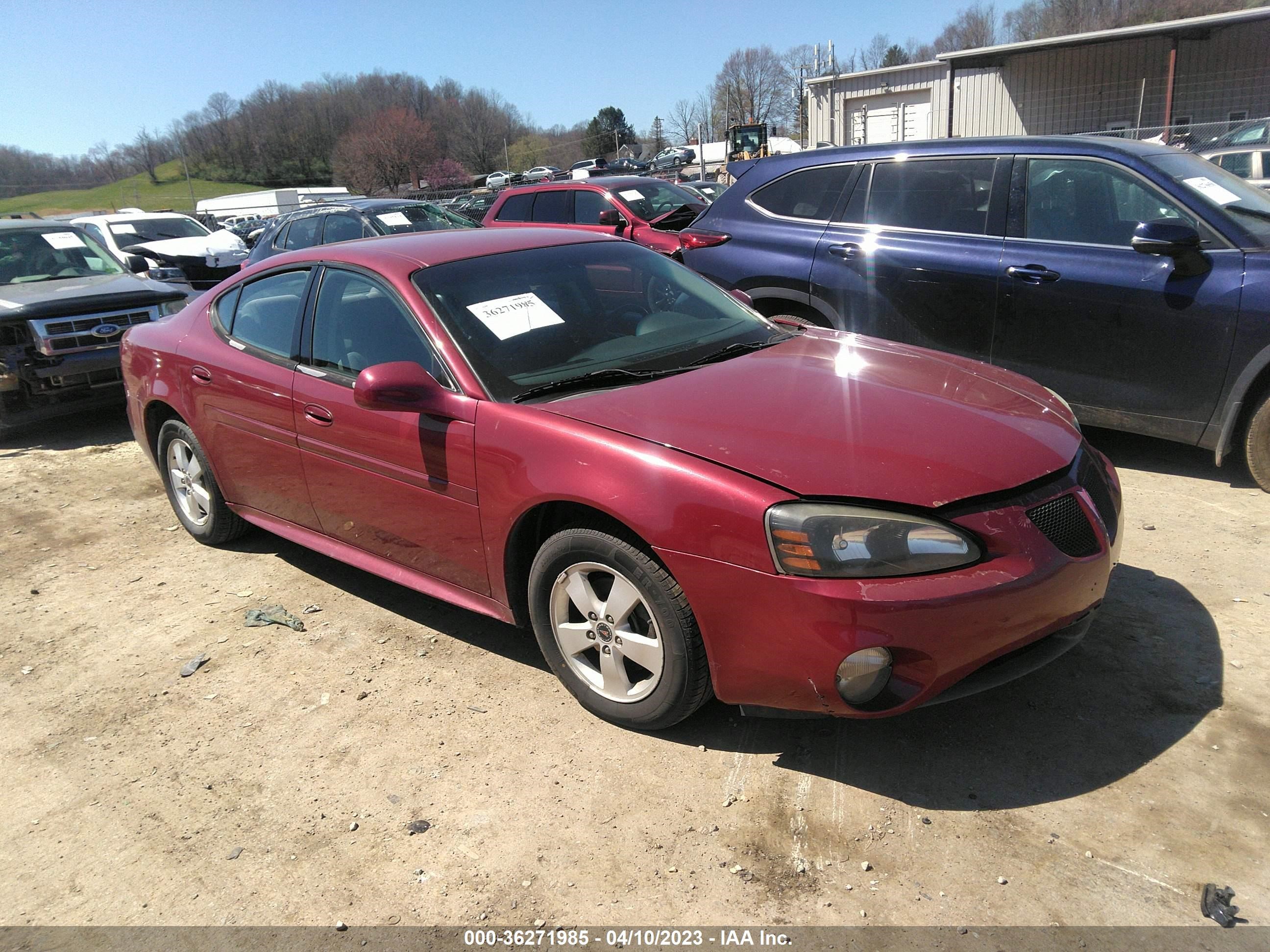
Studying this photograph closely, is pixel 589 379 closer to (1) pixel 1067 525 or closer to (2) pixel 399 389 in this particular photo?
(2) pixel 399 389

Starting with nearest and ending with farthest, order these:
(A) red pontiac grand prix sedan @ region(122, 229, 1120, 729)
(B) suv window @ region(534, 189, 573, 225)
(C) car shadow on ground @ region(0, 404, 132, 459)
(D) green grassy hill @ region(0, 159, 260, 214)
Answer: (A) red pontiac grand prix sedan @ region(122, 229, 1120, 729), (C) car shadow on ground @ region(0, 404, 132, 459), (B) suv window @ region(534, 189, 573, 225), (D) green grassy hill @ region(0, 159, 260, 214)

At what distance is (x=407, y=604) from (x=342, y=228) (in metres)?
8.63

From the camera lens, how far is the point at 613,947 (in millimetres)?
2221

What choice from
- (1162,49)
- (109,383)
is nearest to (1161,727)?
(109,383)

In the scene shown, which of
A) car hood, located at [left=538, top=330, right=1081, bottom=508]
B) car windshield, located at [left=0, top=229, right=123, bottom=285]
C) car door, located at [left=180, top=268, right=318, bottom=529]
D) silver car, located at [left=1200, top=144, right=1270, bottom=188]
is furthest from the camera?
silver car, located at [left=1200, top=144, right=1270, bottom=188]

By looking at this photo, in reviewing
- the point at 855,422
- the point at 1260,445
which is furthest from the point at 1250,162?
the point at 855,422

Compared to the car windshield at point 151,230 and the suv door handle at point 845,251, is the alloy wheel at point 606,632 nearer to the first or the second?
the suv door handle at point 845,251

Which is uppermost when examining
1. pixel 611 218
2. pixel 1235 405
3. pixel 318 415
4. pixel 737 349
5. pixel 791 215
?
pixel 791 215

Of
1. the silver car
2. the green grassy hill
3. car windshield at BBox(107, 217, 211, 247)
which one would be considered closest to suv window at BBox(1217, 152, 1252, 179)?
the silver car

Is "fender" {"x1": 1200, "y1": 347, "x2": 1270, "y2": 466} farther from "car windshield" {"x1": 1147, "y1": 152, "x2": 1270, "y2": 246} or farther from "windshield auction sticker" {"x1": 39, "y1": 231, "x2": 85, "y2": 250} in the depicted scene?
"windshield auction sticker" {"x1": 39, "y1": 231, "x2": 85, "y2": 250}

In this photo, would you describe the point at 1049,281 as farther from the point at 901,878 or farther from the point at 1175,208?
the point at 901,878

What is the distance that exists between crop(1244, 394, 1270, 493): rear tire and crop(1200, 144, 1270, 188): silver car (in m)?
11.8

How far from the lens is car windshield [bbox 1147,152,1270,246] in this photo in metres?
4.64

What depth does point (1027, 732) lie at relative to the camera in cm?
289
